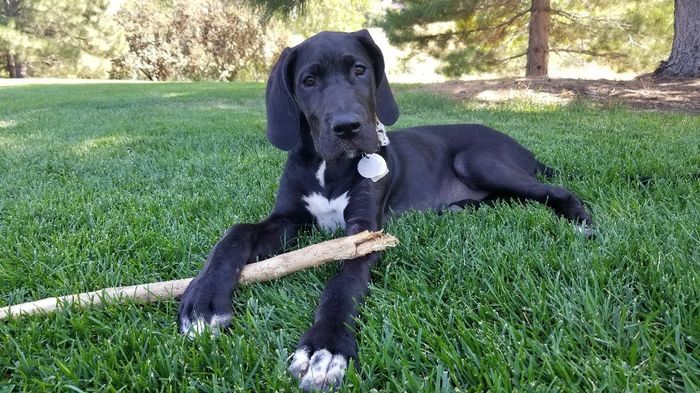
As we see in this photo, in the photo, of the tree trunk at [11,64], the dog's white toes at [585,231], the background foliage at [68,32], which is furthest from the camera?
the tree trunk at [11,64]

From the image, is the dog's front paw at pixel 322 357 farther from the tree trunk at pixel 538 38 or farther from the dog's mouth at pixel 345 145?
the tree trunk at pixel 538 38

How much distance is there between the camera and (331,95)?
2678 millimetres

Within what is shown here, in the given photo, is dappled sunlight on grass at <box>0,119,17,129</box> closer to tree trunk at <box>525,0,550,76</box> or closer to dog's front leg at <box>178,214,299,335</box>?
dog's front leg at <box>178,214,299,335</box>

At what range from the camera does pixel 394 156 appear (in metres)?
3.45

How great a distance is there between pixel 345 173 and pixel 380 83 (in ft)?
1.99

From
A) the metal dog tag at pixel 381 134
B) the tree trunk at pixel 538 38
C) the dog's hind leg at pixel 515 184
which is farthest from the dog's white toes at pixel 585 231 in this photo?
Result: the tree trunk at pixel 538 38

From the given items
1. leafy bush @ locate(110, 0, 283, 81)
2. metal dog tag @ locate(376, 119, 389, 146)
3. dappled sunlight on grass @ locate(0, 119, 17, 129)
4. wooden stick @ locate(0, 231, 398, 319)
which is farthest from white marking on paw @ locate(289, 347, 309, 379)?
leafy bush @ locate(110, 0, 283, 81)

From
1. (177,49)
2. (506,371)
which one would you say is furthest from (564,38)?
(177,49)

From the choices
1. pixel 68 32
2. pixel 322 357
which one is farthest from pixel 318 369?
→ pixel 68 32

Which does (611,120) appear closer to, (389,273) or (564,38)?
(389,273)

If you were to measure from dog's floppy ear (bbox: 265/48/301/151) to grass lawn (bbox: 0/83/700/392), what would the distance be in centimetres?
57

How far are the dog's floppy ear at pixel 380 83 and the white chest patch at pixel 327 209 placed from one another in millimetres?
576

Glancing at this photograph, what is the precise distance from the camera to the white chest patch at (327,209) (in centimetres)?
290

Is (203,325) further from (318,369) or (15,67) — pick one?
(15,67)
